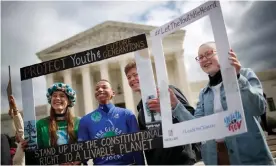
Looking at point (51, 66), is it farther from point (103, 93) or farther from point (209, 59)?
point (209, 59)

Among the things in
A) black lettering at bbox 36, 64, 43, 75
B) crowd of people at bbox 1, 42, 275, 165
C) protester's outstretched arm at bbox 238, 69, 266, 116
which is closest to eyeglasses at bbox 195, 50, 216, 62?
crowd of people at bbox 1, 42, 275, 165

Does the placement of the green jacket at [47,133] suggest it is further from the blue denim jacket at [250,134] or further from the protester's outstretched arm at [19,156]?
the blue denim jacket at [250,134]

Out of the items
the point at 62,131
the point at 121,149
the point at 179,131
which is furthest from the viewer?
the point at 62,131

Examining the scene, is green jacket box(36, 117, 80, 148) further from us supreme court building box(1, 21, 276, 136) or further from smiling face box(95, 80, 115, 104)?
smiling face box(95, 80, 115, 104)

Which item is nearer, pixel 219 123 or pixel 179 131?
pixel 219 123

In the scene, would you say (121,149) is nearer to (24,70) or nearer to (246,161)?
(246,161)

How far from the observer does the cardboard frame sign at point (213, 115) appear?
182 cm

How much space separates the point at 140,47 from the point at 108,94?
0.55 metres

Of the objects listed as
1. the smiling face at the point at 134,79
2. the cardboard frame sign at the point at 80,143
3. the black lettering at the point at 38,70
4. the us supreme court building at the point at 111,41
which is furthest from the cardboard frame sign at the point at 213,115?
the us supreme court building at the point at 111,41

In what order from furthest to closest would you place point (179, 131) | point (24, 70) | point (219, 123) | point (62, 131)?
point (24, 70)
point (62, 131)
point (179, 131)
point (219, 123)

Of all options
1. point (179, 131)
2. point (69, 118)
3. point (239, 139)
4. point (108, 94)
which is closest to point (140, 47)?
point (108, 94)

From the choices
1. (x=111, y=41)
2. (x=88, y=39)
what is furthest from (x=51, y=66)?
(x=88, y=39)

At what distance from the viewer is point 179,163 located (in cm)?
231

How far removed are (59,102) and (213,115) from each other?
1.44 m
